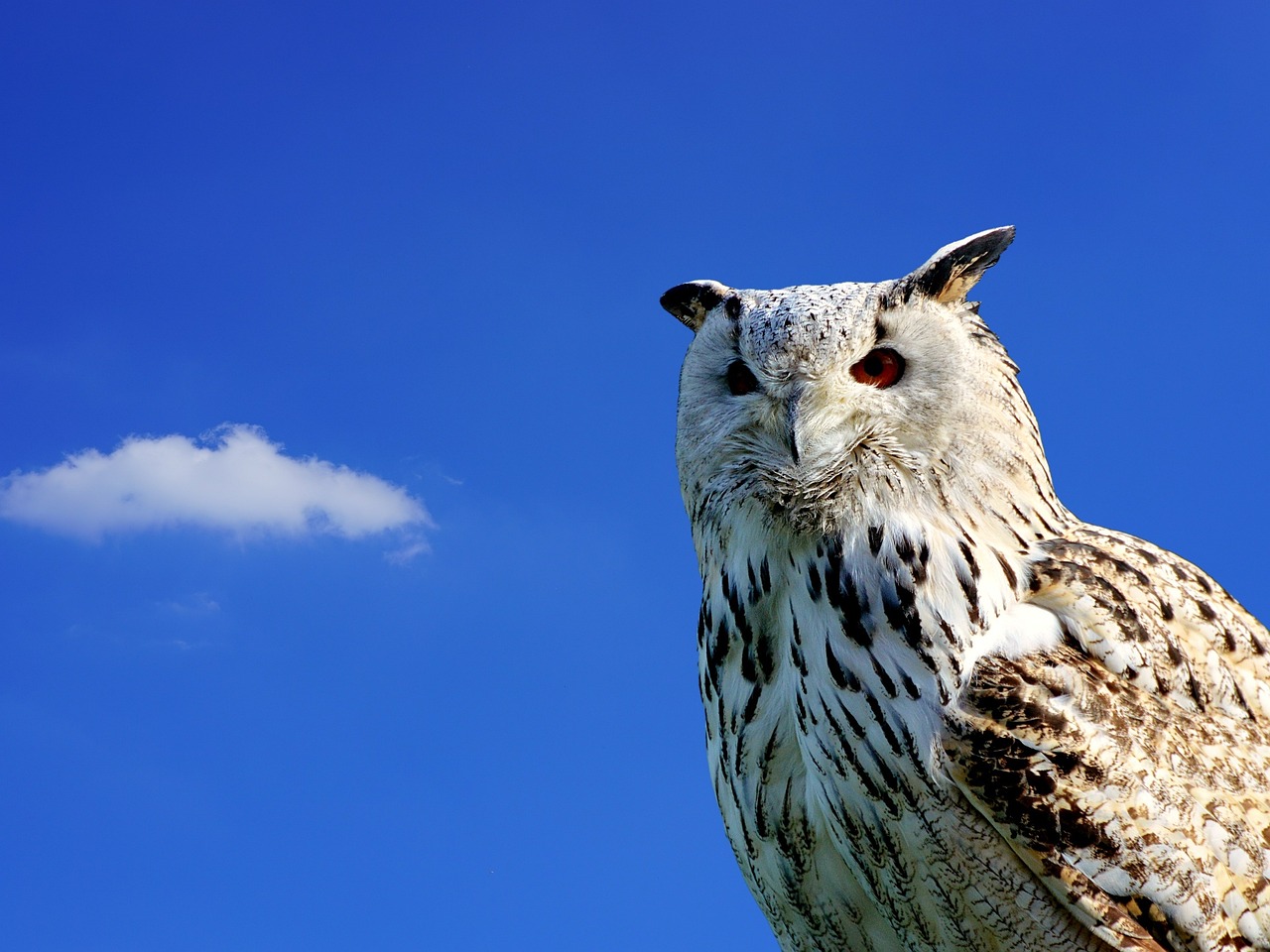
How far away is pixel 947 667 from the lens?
339 cm

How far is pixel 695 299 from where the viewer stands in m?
4.24

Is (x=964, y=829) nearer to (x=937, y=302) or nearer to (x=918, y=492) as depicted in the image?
(x=918, y=492)

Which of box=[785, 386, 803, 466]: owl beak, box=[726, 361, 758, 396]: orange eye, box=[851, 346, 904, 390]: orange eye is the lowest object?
box=[785, 386, 803, 466]: owl beak

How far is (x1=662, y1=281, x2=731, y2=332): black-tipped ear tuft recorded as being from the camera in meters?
4.16

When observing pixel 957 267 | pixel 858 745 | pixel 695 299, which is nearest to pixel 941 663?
pixel 858 745

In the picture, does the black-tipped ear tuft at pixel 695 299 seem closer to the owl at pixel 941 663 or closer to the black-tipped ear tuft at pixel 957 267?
the owl at pixel 941 663

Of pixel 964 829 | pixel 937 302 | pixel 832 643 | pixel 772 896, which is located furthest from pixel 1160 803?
pixel 937 302

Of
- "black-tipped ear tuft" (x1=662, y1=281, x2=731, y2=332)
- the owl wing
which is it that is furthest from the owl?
"black-tipped ear tuft" (x1=662, y1=281, x2=731, y2=332)

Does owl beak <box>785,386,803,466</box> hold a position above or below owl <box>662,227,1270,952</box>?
above

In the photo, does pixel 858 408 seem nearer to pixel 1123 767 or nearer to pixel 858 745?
pixel 858 745

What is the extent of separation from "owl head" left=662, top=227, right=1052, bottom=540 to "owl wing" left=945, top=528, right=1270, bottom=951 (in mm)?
421

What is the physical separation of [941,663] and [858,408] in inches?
29.3

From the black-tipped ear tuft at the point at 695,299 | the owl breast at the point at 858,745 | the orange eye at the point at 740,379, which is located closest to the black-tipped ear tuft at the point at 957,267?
the orange eye at the point at 740,379

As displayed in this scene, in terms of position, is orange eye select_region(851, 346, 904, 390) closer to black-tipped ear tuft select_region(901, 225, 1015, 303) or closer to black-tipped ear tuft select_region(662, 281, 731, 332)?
black-tipped ear tuft select_region(901, 225, 1015, 303)
